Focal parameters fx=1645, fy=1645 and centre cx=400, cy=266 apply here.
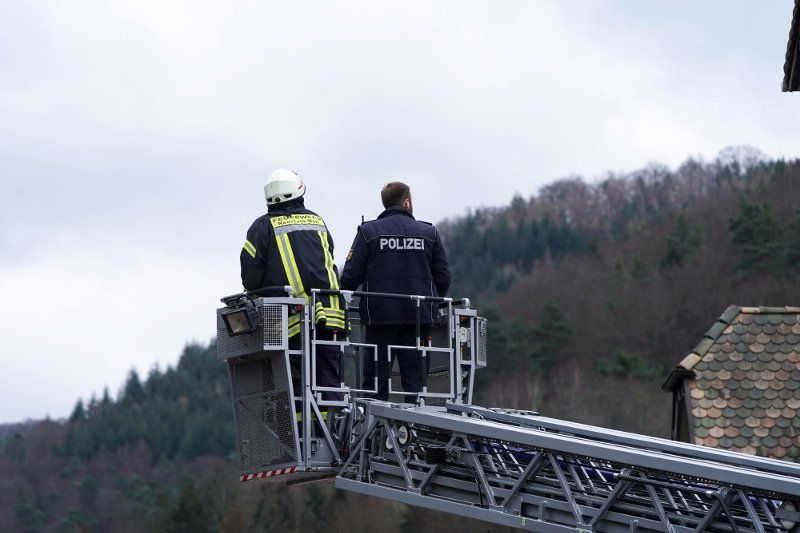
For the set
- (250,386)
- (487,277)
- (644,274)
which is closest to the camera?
(250,386)

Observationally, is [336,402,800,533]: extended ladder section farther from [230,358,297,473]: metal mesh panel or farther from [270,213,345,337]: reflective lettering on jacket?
[270,213,345,337]: reflective lettering on jacket

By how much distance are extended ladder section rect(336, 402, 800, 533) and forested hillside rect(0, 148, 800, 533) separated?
154 ft

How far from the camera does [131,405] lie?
14775 centimetres

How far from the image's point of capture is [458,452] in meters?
12.1

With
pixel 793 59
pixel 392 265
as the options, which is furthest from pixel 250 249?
pixel 793 59

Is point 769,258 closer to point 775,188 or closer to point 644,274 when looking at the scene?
point 775,188

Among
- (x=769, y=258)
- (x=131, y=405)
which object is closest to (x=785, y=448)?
(x=769, y=258)

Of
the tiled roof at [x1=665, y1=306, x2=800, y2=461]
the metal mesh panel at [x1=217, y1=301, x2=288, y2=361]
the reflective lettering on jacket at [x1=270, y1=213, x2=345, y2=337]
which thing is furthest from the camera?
the tiled roof at [x1=665, y1=306, x2=800, y2=461]

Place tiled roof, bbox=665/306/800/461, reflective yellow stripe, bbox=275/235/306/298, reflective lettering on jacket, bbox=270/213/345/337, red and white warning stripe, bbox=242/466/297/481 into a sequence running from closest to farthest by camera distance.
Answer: red and white warning stripe, bbox=242/466/297/481 < reflective lettering on jacket, bbox=270/213/345/337 < reflective yellow stripe, bbox=275/235/306/298 < tiled roof, bbox=665/306/800/461

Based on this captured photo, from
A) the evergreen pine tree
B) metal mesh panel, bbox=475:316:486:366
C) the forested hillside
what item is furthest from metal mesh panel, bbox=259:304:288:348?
the evergreen pine tree

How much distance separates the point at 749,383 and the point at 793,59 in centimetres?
559

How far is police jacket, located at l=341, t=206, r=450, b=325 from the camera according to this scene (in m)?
13.2

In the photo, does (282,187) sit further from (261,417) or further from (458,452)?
(458,452)

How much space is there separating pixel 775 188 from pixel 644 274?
1942 centimetres
